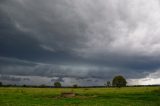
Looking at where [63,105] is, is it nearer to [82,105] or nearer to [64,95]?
[82,105]

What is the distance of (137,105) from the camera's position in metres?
43.8

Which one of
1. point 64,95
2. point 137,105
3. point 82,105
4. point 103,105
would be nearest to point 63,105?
point 82,105

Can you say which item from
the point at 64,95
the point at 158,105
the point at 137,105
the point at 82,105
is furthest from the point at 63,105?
the point at 64,95

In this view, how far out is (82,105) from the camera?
43094 millimetres

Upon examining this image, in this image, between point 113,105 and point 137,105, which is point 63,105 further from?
point 137,105

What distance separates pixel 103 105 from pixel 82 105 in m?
3.49

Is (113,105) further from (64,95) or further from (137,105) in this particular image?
(64,95)

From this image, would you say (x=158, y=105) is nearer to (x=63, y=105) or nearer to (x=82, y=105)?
(x=82, y=105)

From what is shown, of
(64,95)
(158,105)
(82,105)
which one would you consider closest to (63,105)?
(82,105)

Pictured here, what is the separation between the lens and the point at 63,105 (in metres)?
43.7

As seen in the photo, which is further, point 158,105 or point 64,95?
point 64,95

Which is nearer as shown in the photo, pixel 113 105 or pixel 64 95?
pixel 113 105

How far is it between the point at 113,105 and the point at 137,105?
3.93 meters

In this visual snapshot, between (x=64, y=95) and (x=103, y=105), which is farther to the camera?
(x=64, y=95)
